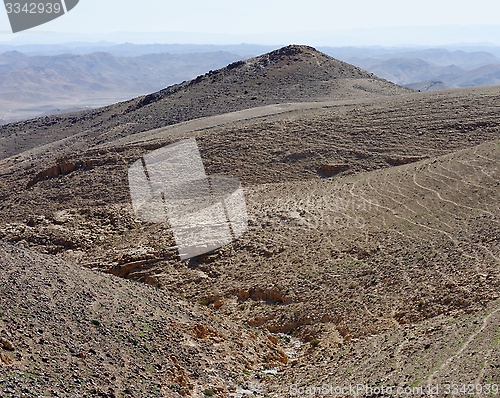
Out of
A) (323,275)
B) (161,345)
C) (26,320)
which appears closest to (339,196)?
(323,275)

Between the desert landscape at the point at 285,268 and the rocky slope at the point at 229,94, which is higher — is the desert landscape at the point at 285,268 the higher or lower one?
the lower one

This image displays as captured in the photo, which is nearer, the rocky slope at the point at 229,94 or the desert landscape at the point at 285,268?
the desert landscape at the point at 285,268

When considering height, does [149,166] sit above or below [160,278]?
above

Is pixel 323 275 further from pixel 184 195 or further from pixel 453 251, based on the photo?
pixel 184 195

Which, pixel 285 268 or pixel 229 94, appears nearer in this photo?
pixel 285 268

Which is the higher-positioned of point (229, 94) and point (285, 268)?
point (229, 94)

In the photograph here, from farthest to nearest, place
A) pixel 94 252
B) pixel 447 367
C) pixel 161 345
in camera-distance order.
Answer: pixel 94 252 → pixel 161 345 → pixel 447 367

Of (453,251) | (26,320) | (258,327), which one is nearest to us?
(26,320)

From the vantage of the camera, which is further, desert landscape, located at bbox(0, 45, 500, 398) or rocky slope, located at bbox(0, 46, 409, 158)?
rocky slope, located at bbox(0, 46, 409, 158)
